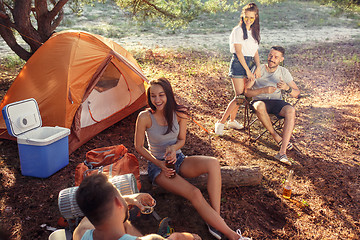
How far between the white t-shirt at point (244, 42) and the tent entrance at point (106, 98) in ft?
6.70

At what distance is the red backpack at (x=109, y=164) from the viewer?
2.86 meters

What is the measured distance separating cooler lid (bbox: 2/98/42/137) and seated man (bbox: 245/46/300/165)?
294 centimetres

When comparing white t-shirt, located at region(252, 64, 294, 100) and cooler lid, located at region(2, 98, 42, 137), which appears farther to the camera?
white t-shirt, located at region(252, 64, 294, 100)

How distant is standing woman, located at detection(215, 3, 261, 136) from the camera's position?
4.51 metres

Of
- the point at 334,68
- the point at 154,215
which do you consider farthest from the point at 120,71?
the point at 334,68

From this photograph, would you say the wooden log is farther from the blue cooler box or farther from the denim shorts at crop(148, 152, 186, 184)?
the blue cooler box

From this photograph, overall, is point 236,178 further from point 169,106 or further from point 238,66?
point 238,66

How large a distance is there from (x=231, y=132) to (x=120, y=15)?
17520 mm

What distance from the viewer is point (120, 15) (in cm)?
2016

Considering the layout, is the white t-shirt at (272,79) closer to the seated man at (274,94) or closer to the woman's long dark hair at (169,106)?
the seated man at (274,94)

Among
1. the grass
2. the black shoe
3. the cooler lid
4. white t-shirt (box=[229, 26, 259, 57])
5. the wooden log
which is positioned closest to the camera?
the black shoe

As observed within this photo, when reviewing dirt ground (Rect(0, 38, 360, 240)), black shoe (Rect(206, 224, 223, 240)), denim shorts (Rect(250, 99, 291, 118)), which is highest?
denim shorts (Rect(250, 99, 291, 118))

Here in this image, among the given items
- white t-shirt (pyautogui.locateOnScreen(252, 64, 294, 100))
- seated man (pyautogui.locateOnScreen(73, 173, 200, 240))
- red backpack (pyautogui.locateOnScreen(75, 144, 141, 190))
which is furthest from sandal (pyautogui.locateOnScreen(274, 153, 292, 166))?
seated man (pyautogui.locateOnScreen(73, 173, 200, 240))

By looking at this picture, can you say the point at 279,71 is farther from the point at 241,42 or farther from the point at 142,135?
the point at 142,135
